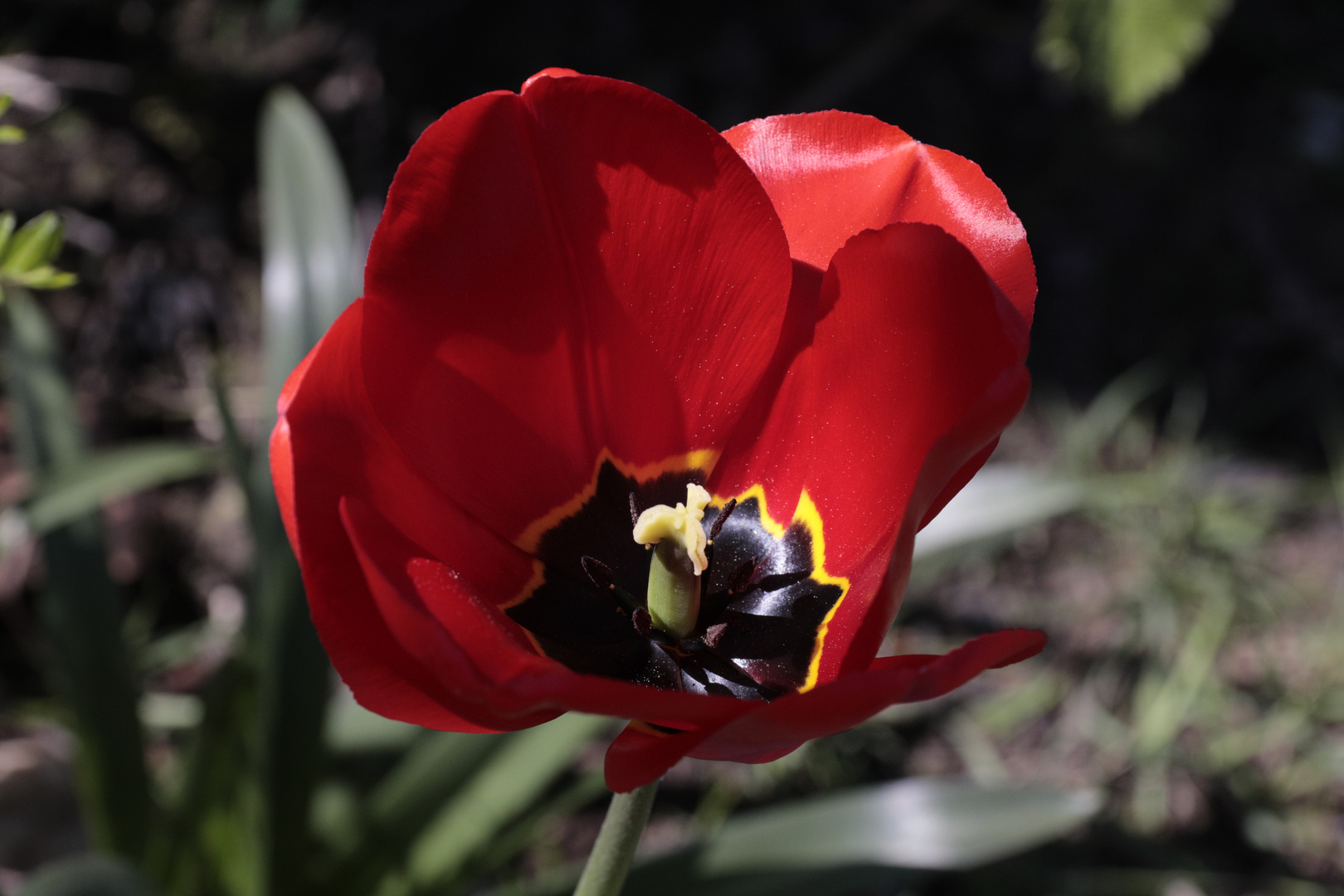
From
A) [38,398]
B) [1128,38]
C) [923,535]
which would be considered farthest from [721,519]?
[1128,38]

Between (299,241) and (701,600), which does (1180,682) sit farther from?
(299,241)

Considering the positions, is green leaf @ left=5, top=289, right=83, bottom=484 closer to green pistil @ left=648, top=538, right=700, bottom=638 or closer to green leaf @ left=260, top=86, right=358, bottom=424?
green leaf @ left=260, top=86, right=358, bottom=424

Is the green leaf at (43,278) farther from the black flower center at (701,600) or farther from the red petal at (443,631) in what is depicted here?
the black flower center at (701,600)

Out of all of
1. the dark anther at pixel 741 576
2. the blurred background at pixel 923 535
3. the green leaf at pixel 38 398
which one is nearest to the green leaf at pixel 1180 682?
the blurred background at pixel 923 535

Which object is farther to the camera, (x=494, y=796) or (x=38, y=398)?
(x=38, y=398)

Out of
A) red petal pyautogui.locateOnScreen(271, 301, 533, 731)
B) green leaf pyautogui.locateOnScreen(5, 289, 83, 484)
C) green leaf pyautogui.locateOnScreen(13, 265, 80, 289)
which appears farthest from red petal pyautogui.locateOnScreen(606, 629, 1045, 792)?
green leaf pyautogui.locateOnScreen(5, 289, 83, 484)

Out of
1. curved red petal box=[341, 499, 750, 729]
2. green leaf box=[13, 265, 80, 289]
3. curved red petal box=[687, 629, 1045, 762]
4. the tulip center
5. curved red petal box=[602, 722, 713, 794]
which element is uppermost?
green leaf box=[13, 265, 80, 289]
